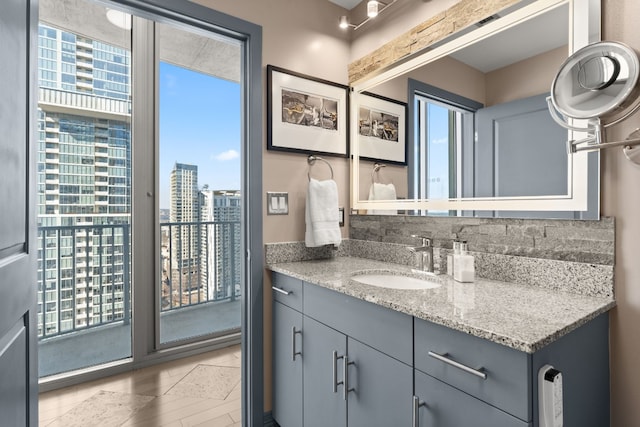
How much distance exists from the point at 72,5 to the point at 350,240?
2.40m

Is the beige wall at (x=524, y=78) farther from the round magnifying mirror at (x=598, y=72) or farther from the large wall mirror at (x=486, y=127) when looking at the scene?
the round magnifying mirror at (x=598, y=72)

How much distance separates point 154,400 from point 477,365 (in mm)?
2030

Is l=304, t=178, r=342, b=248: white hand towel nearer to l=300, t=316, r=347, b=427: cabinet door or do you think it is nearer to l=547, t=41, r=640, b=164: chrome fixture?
l=300, t=316, r=347, b=427: cabinet door

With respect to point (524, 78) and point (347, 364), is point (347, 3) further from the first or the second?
point (347, 364)

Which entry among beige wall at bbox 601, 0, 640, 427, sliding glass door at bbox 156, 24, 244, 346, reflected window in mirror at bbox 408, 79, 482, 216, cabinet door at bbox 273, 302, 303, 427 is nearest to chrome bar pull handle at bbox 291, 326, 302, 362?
cabinet door at bbox 273, 302, 303, 427

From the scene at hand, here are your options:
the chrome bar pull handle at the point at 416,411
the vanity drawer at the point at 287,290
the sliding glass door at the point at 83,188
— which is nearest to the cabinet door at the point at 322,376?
the vanity drawer at the point at 287,290

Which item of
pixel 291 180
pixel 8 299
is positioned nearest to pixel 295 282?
pixel 291 180

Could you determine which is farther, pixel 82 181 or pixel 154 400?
pixel 82 181

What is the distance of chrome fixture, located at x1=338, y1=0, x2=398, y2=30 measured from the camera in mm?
1789

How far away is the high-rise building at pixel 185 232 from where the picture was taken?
9.23ft

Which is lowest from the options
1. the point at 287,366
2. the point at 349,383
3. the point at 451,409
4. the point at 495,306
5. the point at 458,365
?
the point at 287,366

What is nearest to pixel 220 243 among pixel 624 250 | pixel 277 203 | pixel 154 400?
pixel 154 400

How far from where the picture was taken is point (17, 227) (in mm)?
817

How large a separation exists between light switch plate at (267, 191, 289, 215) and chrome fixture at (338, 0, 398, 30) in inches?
42.6
